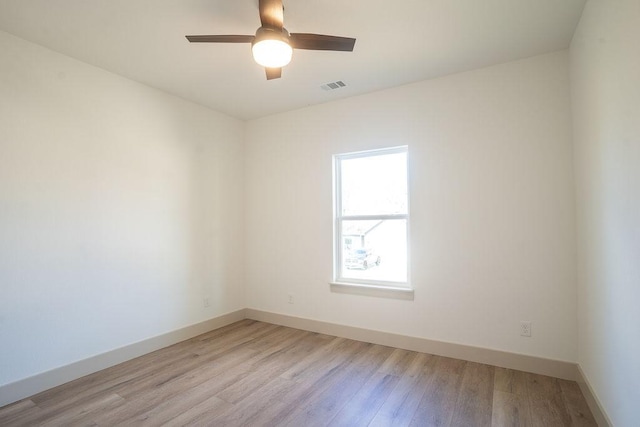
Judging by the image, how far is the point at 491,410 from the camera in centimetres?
219

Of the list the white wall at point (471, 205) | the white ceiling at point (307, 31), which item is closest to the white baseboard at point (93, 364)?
the white wall at point (471, 205)

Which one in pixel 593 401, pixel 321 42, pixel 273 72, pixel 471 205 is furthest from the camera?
pixel 471 205

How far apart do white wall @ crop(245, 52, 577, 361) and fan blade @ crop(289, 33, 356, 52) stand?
1567 millimetres

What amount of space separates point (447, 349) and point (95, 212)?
3576 millimetres

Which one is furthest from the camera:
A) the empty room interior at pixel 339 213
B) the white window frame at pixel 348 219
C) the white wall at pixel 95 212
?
the white window frame at pixel 348 219

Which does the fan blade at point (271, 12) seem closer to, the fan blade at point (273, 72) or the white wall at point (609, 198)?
the fan blade at point (273, 72)

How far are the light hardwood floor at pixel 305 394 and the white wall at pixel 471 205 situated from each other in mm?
402

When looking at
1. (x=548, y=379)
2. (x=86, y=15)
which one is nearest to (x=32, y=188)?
(x=86, y=15)

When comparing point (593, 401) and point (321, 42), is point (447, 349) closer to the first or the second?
point (593, 401)

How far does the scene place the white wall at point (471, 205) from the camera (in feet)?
8.82

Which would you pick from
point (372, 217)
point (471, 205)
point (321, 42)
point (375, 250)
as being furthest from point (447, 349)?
point (321, 42)

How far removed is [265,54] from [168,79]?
1.83 metres

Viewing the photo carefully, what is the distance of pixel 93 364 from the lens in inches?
111

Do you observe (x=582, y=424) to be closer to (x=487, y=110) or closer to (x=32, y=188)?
(x=487, y=110)
